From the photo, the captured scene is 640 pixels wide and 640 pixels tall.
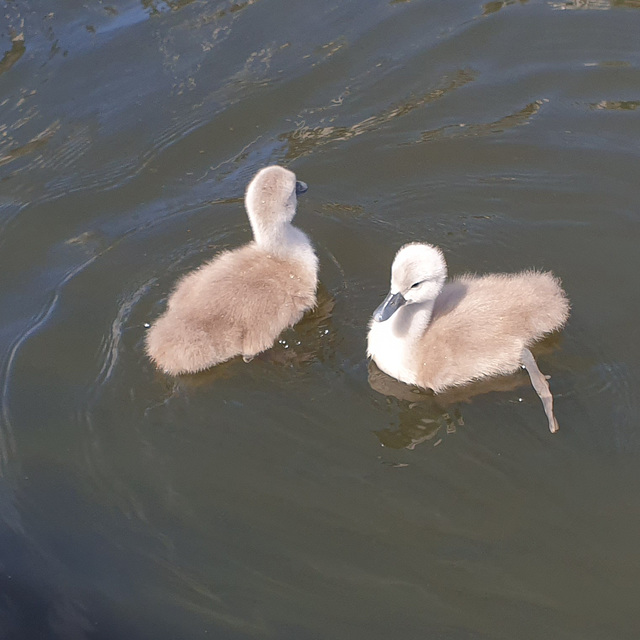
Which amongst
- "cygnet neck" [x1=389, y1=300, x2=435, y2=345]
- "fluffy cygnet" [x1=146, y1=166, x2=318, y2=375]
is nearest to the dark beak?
"cygnet neck" [x1=389, y1=300, x2=435, y2=345]

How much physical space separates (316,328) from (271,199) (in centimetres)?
76

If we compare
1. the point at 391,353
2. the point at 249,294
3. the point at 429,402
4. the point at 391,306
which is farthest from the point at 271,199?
the point at 429,402

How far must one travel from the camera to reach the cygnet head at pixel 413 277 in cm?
Answer: 406

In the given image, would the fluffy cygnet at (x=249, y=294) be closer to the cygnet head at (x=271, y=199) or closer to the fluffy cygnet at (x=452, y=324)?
the cygnet head at (x=271, y=199)

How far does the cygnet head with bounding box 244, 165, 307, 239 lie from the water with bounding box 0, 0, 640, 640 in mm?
545

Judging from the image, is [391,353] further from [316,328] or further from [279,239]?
[279,239]

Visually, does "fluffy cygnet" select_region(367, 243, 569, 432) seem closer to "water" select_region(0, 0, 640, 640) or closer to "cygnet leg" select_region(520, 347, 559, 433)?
"cygnet leg" select_region(520, 347, 559, 433)

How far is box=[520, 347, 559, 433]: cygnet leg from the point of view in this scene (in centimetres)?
392

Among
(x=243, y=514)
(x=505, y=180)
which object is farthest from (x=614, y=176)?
(x=243, y=514)

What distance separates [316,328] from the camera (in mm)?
4734

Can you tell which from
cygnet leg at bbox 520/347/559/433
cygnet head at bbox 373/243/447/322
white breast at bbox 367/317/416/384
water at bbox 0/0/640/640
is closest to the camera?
water at bbox 0/0/640/640

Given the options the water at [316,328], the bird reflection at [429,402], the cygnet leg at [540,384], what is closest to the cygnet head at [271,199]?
the water at [316,328]

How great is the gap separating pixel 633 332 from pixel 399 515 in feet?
5.45

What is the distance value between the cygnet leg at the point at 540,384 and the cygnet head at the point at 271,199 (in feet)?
4.98
